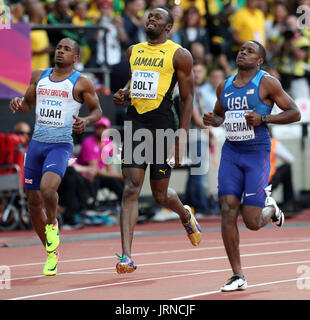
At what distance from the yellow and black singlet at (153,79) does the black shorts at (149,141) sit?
0.07 meters

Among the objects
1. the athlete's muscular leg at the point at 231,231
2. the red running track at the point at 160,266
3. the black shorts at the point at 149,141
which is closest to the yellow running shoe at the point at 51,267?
the red running track at the point at 160,266

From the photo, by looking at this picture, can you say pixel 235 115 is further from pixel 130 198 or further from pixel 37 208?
pixel 37 208

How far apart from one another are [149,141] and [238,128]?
148cm

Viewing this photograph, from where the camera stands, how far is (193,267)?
1098 centimetres

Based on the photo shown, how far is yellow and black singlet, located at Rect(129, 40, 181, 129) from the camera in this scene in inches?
410

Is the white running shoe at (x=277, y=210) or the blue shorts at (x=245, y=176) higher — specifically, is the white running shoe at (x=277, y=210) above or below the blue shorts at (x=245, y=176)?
below

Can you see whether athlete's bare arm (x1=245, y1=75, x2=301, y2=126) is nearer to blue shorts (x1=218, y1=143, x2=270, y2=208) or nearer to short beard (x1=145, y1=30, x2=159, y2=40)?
blue shorts (x1=218, y1=143, x2=270, y2=208)

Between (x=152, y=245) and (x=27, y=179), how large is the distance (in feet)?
11.7

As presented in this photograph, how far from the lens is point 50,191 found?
411 inches

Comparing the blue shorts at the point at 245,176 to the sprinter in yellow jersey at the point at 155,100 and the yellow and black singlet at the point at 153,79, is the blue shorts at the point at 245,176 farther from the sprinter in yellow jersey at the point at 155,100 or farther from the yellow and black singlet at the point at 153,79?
the yellow and black singlet at the point at 153,79

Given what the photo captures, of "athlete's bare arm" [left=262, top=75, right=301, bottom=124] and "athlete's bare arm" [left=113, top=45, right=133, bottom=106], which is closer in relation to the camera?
"athlete's bare arm" [left=262, top=75, right=301, bottom=124]

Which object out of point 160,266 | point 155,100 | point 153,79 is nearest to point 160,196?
point 160,266

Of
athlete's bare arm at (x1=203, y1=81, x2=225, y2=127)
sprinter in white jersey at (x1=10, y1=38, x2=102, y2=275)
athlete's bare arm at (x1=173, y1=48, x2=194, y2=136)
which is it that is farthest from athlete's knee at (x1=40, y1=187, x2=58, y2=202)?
athlete's bare arm at (x1=203, y1=81, x2=225, y2=127)

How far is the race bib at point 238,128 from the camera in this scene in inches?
364
